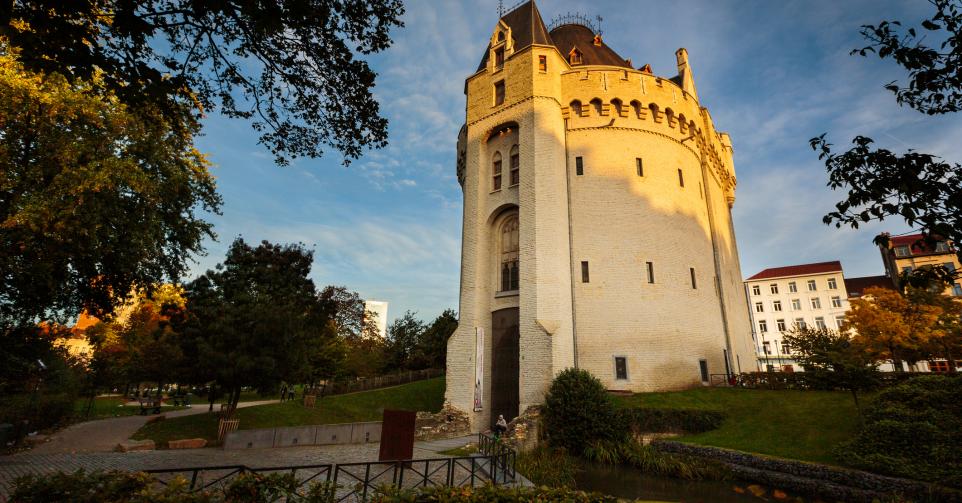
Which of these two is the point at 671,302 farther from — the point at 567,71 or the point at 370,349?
the point at 370,349

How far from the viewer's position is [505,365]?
894 inches

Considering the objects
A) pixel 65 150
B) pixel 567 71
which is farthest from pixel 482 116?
pixel 65 150

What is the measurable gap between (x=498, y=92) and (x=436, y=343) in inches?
934

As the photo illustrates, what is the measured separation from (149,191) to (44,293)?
15.6ft

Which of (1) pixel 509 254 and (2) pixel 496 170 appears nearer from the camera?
(1) pixel 509 254

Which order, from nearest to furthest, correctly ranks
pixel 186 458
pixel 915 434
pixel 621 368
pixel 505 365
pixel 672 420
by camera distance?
pixel 915 434 → pixel 186 458 → pixel 672 420 → pixel 621 368 → pixel 505 365

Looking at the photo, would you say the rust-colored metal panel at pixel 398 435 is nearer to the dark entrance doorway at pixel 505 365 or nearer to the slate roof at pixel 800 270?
the dark entrance doorway at pixel 505 365

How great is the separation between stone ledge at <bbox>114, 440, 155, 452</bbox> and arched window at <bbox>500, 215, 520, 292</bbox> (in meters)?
16.1

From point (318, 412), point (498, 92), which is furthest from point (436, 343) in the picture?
point (498, 92)

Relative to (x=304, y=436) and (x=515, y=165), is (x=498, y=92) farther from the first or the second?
(x=304, y=436)

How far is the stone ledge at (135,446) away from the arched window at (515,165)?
65.1ft

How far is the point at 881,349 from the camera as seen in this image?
107 ft

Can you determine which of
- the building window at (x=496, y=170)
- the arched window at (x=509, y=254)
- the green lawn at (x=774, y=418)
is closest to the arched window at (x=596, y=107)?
the building window at (x=496, y=170)

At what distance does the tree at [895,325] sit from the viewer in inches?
1197
